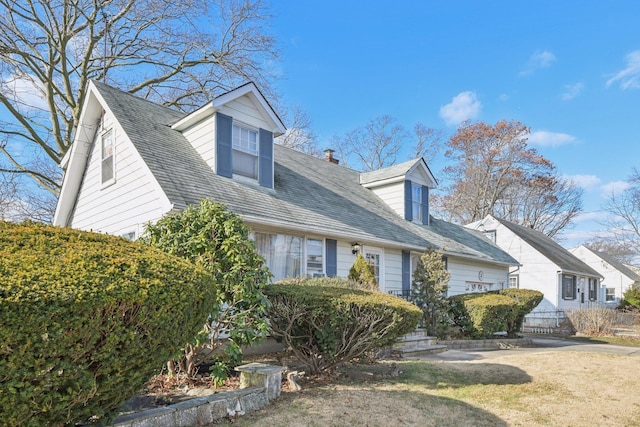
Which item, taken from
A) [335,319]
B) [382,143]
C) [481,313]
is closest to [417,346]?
[481,313]

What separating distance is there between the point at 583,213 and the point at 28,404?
4046 centimetres

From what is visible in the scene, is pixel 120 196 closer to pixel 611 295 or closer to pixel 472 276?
pixel 472 276

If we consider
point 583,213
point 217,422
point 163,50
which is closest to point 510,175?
point 583,213

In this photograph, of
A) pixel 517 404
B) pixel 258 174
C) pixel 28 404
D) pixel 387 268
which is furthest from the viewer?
pixel 387 268

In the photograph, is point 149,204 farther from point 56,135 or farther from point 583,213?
point 583,213

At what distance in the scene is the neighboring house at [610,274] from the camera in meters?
34.2

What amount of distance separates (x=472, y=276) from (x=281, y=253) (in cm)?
993

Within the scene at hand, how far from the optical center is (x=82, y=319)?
281cm

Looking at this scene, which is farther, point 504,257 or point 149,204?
point 504,257

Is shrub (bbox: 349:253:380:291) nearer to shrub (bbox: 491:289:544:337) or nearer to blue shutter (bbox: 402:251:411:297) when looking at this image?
blue shutter (bbox: 402:251:411:297)

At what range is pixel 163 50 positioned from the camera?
56.7 feet

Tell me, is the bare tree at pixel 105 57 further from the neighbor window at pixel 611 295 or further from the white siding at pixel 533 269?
the neighbor window at pixel 611 295

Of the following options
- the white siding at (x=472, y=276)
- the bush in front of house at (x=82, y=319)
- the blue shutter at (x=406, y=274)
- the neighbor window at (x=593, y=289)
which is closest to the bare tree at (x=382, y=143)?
the neighbor window at (x=593, y=289)

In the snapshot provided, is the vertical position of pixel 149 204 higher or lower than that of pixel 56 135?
lower
